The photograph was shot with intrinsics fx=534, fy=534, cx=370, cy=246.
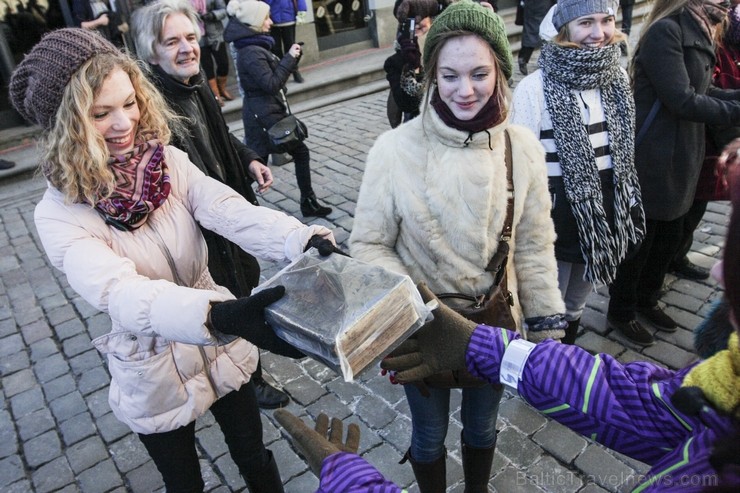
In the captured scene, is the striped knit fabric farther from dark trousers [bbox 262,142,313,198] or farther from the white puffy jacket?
dark trousers [bbox 262,142,313,198]

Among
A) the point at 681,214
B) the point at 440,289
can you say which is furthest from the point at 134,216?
the point at 681,214

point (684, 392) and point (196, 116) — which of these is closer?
point (684, 392)

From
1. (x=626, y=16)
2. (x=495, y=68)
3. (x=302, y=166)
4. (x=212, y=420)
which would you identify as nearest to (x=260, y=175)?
(x=212, y=420)

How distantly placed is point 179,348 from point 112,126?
0.83 m

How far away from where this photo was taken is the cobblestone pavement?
2.86 m

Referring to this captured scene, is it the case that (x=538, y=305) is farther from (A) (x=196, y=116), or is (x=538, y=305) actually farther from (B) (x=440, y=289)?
(A) (x=196, y=116)

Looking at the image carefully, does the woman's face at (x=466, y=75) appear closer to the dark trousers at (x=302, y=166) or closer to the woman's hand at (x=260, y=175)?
the woman's hand at (x=260, y=175)

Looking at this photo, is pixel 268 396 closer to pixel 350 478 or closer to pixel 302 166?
pixel 350 478

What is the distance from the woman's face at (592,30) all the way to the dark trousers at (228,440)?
2414mm

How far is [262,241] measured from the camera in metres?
1.90

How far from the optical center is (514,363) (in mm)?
1587

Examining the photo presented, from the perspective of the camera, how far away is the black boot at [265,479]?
244 centimetres

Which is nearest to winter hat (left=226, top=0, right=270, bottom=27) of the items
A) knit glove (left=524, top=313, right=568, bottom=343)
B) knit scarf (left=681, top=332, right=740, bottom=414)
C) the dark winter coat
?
the dark winter coat

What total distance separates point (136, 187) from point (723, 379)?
1.79 m
